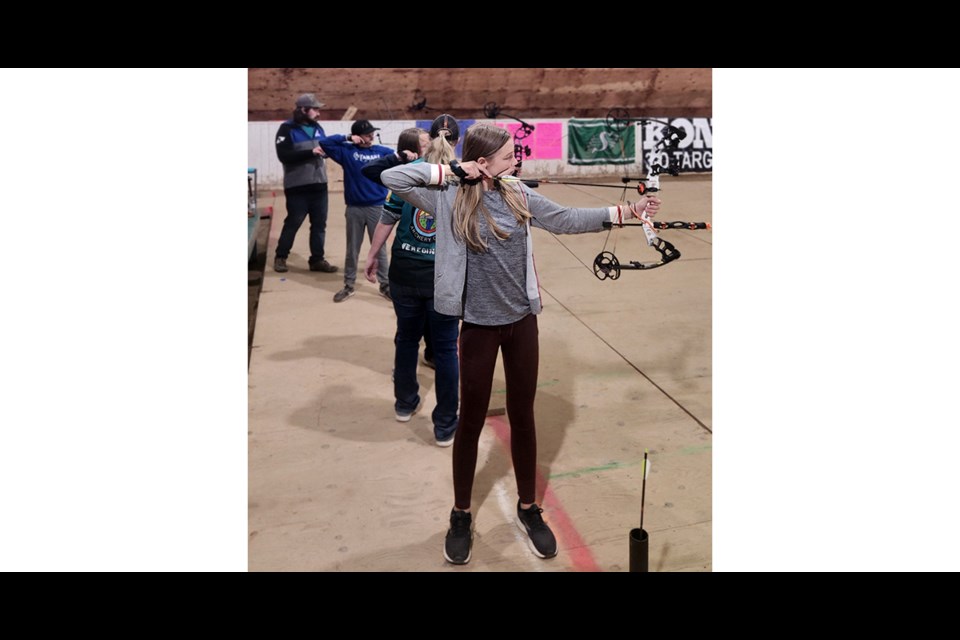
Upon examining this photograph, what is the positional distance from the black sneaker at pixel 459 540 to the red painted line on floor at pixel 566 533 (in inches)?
17.2

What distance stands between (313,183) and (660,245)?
540 centimetres

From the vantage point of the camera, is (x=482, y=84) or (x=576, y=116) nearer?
(x=482, y=84)

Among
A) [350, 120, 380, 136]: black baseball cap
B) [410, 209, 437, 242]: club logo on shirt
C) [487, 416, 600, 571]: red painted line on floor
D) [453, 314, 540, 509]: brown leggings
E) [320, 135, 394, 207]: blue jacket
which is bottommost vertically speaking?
[487, 416, 600, 571]: red painted line on floor

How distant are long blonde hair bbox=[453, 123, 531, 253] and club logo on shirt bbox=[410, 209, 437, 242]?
1.10 meters

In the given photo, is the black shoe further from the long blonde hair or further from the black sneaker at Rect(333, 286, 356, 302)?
the long blonde hair

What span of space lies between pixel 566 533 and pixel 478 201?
1.65 m

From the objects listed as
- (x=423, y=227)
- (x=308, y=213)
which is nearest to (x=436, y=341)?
(x=423, y=227)

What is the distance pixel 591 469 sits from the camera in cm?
441

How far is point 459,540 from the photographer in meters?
3.64

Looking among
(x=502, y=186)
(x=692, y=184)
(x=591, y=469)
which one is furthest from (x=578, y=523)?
(x=692, y=184)

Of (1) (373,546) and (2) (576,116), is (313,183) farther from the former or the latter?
(2) (576,116)

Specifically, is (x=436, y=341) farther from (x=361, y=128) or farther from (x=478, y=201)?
(x=361, y=128)

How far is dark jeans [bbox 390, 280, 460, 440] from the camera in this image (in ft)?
14.7

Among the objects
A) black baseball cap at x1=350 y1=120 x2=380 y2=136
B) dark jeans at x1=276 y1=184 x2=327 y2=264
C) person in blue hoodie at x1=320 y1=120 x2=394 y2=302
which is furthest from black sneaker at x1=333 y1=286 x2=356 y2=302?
black baseball cap at x1=350 y1=120 x2=380 y2=136
